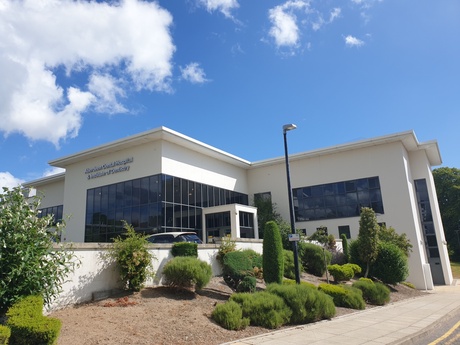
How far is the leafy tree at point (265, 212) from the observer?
35812 millimetres

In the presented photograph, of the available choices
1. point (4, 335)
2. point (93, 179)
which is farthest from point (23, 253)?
point (93, 179)

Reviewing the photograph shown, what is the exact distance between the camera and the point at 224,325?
9.37m

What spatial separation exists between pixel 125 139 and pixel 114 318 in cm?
2244

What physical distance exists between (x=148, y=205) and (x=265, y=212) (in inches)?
483

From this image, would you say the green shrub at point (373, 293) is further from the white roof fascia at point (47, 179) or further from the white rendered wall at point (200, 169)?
the white roof fascia at point (47, 179)

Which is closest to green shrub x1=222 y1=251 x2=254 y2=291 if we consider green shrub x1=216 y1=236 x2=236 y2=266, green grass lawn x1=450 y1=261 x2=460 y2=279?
green shrub x1=216 y1=236 x2=236 y2=266

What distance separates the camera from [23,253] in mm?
7953

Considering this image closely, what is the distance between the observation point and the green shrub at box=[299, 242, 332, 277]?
70.6 ft

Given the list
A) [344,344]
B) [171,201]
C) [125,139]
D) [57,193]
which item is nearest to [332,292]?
[344,344]

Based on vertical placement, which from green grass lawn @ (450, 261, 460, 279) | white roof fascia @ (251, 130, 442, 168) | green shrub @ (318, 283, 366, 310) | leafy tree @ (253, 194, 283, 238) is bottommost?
green grass lawn @ (450, 261, 460, 279)

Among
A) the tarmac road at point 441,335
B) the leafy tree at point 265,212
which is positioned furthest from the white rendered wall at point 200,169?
the tarmac road at point 441,335

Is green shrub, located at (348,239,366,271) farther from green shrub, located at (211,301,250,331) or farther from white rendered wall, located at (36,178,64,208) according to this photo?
white rendered wall, located at (36,178,64,208)

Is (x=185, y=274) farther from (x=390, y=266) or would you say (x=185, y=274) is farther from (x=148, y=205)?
(x=148, y=205)

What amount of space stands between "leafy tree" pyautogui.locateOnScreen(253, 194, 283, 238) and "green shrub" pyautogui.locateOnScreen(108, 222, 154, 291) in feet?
79.4
